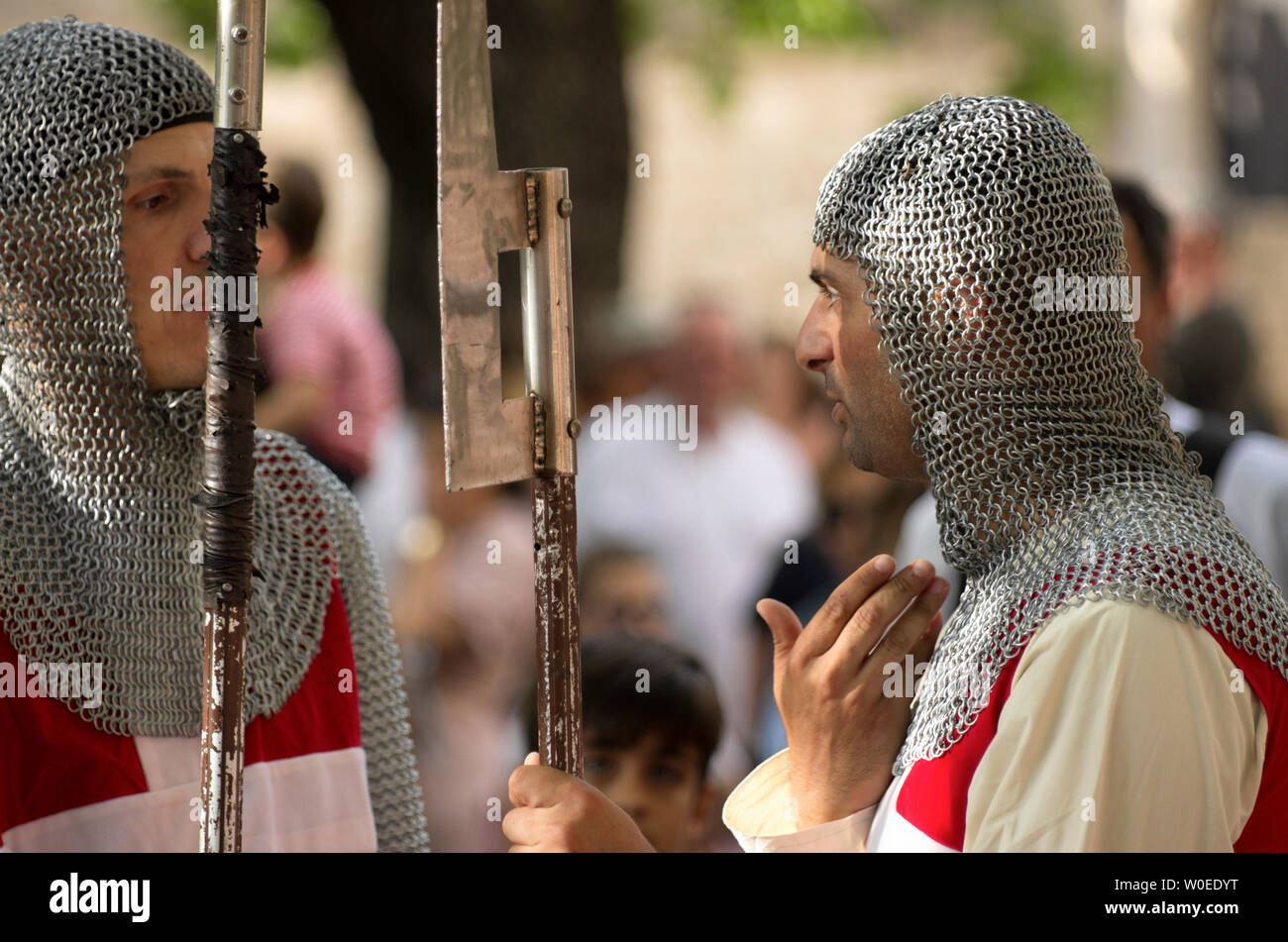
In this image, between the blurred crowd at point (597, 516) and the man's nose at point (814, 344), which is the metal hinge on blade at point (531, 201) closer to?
the man's nose at point (814, 344)

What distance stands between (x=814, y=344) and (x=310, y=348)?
409 centimetres

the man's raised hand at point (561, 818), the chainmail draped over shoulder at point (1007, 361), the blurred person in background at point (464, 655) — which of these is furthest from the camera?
the blurred person in background at point (464, 655)

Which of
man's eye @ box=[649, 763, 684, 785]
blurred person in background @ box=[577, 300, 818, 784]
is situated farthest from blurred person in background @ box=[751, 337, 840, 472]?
man's eye @ box=[649, 763, 684, 785]

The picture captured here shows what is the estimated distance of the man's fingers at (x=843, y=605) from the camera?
2.67m

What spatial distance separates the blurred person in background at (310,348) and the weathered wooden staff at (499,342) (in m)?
4.13

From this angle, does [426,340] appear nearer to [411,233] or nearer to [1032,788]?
[411,233]

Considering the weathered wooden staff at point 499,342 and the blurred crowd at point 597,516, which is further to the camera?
the blurred crowd at point 597,516

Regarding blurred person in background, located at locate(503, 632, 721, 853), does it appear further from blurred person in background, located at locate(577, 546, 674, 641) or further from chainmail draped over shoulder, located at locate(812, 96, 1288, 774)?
blurred person in background, located at locate(577, 546, 674, 641)

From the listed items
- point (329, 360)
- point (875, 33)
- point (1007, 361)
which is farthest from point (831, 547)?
point (875, 33)

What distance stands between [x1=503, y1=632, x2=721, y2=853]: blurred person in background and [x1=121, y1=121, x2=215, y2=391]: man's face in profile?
1.46m

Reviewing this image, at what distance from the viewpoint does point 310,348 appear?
6.46 m

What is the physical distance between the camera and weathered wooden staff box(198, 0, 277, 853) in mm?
2158

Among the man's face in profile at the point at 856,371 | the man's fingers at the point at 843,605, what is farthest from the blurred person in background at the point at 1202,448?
the man's fingers at the point at 843,605

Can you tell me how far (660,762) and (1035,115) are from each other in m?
1.98
